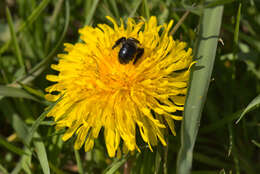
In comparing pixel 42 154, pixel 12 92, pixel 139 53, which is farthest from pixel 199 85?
pixel 12 92

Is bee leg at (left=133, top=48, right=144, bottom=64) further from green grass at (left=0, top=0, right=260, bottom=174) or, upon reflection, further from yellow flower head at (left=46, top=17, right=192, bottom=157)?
green grass at (left=0, top=0, right=260, bottom=174)

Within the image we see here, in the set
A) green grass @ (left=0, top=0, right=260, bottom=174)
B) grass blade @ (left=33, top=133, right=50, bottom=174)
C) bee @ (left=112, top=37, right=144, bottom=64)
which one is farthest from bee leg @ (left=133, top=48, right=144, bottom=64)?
grass blade @ (left=33, top=133, right=50, bottom=174)

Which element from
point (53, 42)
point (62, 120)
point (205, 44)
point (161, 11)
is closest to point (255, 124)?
point (205, 44)

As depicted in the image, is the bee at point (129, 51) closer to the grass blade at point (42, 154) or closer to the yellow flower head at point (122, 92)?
the yellow flower head at point (122, 92)

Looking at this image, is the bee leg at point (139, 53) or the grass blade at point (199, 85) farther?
the bee leg at point (139, 53)

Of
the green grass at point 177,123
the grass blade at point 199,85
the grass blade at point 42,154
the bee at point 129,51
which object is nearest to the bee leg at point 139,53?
the bee at point 129,51

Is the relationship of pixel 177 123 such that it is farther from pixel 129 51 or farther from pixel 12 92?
pixel 12 92

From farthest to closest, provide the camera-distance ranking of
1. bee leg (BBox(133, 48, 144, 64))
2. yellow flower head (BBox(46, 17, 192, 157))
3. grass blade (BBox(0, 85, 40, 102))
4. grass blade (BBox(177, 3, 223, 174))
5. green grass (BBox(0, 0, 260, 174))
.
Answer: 1. grass blade (BBox(0, 85, 40, 102))
2. green grass (BBox(0, 0, 260, 174))
3. bee leg (BBox(133, 48, 144, 64))
4. yellow flower head (BBox(46, 17, 192, 157))
5. grass blade (BBox(177, 3, 223, 174))

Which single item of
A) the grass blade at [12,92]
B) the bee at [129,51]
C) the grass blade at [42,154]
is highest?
the bee at [129,51]
